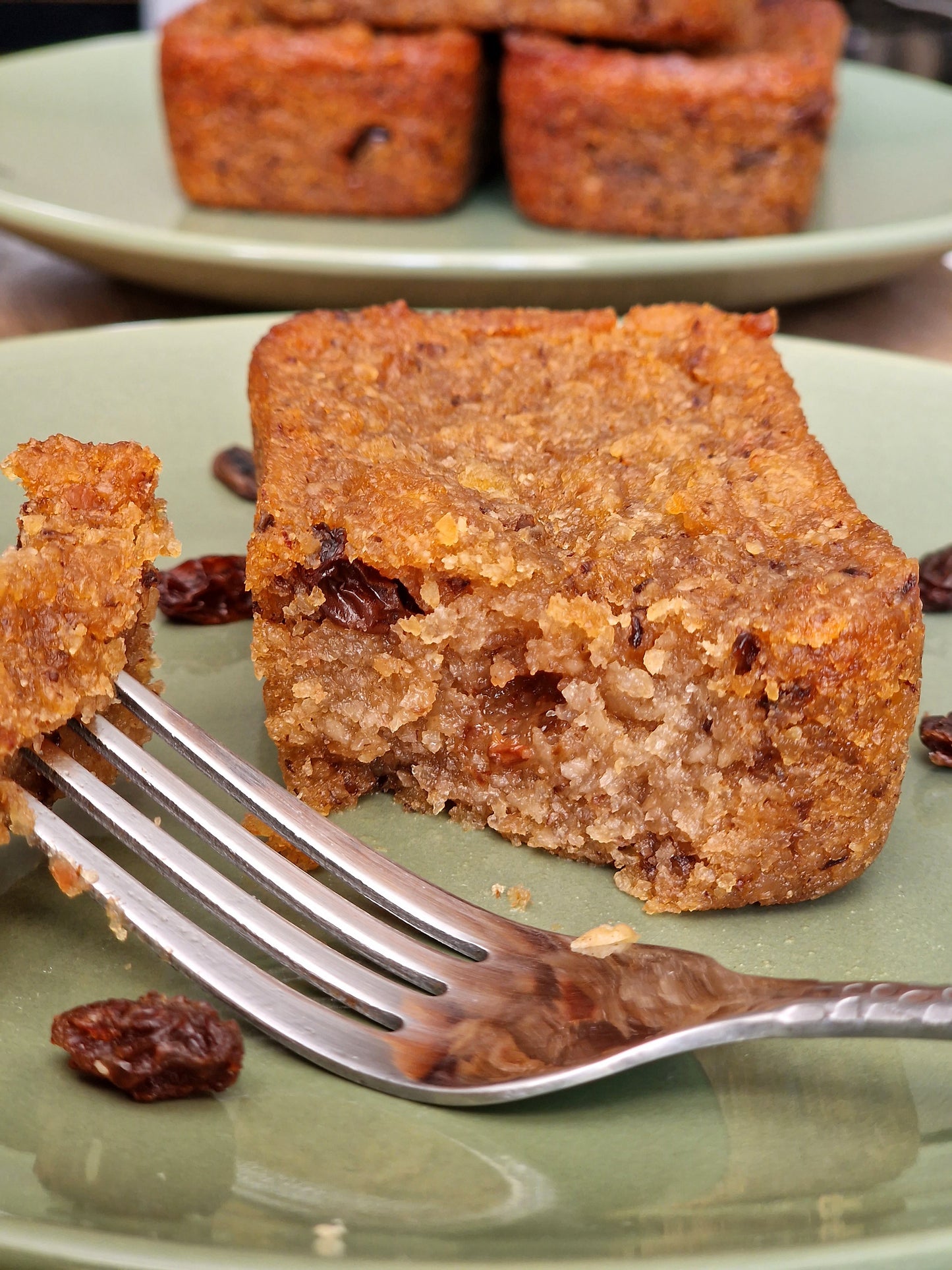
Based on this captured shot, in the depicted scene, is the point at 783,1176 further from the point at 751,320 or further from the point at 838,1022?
the point at 751,320

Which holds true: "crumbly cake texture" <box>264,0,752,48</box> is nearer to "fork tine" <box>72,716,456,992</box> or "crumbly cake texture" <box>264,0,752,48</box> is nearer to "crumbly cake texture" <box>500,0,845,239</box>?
"crumbly cake texture" <box>500,0,845,239</box>

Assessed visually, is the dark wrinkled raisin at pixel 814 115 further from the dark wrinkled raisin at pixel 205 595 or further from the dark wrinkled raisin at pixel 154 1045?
the dark wrinkled raisin at pixel 154 1045

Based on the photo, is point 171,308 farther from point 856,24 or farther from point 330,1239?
point 856,24

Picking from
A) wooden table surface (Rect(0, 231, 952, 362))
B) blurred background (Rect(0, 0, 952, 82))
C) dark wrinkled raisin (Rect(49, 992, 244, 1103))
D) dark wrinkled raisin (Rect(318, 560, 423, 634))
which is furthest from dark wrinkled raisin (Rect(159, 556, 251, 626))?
blurred background (Rect(0, 0, 952, 82))

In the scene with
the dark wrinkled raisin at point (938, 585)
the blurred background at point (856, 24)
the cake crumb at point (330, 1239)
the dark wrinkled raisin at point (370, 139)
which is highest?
the dark wrinkled raisin at point (370, 139)

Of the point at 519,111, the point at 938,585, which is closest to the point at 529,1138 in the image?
the point at 938,585

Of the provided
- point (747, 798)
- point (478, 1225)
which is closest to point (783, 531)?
point (747, 798)

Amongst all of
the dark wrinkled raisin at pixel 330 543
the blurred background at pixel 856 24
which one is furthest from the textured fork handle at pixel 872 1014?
the blurred background at pixel 856 24
